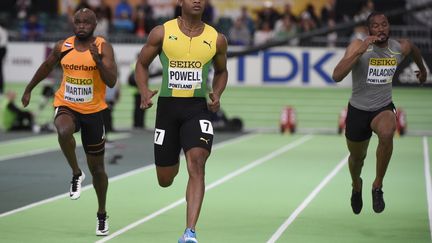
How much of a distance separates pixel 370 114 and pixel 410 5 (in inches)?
764

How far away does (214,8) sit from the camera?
107ft

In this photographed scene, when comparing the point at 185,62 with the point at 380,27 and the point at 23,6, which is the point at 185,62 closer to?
the point at 380,27

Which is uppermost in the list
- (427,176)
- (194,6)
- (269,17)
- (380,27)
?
(194,6)

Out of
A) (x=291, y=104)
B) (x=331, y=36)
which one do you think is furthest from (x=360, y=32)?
(x=291, y=104)

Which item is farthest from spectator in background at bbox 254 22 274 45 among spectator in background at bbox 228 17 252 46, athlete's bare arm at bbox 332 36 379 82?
athlete's bare arm at bbox 332 36 379 82

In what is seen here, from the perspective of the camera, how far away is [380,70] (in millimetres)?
11609

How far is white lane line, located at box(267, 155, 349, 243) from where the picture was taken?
36.0ft

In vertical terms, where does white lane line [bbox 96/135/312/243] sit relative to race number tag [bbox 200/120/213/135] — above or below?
below

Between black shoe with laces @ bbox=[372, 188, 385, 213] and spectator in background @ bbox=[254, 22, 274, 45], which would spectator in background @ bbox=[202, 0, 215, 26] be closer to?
spectator in background @ bbox=[254, 22, 274, 45]

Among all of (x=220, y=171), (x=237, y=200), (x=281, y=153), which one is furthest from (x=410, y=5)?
(x=237, y=200)

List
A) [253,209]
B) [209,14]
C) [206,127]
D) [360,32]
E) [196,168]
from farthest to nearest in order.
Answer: [209,14] < [360,32] < [253,209] < [206,127] < [196,168]

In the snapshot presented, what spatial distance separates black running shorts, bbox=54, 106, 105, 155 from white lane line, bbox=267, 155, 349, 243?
1.86 meters

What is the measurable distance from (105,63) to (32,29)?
21.1m

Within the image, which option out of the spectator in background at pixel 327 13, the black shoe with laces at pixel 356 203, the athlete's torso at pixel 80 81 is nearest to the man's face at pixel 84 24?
the athlete's torso at pixel 80 81
